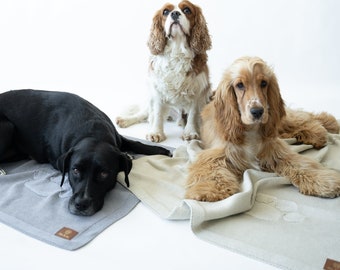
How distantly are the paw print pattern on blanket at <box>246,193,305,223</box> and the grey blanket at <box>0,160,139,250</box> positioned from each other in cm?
74

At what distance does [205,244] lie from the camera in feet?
6.64

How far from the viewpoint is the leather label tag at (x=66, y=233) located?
2078 millimetres

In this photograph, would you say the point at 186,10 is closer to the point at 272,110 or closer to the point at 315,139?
the point at 272,110

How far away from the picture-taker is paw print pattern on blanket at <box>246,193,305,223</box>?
7.20ft

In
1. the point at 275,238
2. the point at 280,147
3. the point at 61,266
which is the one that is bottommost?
the point at 61,266

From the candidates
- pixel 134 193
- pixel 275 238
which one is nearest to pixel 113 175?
pixel 134 193

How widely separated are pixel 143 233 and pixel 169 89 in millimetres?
1562

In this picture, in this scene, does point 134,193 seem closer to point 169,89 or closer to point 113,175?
point 113,175

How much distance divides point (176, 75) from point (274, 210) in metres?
1.52

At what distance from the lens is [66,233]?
82.7 inches

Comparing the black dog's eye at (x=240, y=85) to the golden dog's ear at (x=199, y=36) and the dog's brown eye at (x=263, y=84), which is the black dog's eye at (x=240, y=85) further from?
the golden dog's ear at (x=199, y=36)

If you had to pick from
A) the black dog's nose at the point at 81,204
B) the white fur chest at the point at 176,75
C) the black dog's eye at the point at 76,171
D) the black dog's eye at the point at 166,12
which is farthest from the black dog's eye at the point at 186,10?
the black dog's nose at the point at 81,204

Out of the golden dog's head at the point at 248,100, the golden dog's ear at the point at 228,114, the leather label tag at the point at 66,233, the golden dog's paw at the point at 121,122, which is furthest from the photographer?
the golden dog's paw at the point at 121,122

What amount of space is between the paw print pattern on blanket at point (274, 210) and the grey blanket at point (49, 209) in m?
0.74
